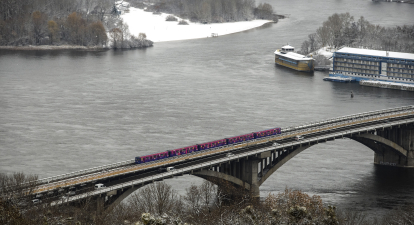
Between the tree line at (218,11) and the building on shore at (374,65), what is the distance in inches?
2567

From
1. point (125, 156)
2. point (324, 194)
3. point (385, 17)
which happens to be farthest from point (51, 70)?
point (385, 17)

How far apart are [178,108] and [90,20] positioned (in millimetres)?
76129

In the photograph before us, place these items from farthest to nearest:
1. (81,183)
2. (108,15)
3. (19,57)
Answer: (108,15)
(19,57)
(81,183)

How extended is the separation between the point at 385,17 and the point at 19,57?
89.2m

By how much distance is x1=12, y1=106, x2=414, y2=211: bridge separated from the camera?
153ft

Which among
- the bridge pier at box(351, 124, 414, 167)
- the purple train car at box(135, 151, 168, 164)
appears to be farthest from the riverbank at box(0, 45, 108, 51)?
the purple train car at box(135, 151, 168, 164)

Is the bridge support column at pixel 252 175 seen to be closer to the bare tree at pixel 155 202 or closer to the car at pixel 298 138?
the car at pixel 298 138

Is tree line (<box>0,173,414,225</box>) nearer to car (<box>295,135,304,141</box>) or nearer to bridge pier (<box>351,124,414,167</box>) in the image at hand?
car (<box>295,135,304,141</box>)

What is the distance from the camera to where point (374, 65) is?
348 ft

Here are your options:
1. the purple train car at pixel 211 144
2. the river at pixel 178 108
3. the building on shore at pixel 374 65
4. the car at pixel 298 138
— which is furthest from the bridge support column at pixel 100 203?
the building on shore at pixel 374 65

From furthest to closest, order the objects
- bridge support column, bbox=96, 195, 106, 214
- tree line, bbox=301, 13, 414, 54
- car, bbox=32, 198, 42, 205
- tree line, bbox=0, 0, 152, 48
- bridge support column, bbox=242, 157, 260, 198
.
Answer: tree line, bbox=0, 0, 152, 48 < tree line, bbox=301, 13, 414, 54 < bridge support column, bbox=242, 157, 260, 198 < bridge support column, bbox=96, 195, 106, 214 < car, bbox=32, 198, 42, 205

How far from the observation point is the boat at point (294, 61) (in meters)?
114

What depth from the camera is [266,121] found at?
77062 millimetres

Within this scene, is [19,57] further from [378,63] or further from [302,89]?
[378,63]
